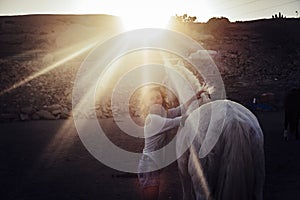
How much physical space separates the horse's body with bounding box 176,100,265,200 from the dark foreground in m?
3.43

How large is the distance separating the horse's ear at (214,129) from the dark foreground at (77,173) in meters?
3.49

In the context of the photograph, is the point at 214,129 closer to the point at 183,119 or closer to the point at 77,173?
the point at 183,119

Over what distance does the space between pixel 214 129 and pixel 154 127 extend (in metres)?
1.41

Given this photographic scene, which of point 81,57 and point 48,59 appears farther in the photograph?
point 81,57

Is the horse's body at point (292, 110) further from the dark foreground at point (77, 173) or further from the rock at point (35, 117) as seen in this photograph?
the rock at point (35, 117)

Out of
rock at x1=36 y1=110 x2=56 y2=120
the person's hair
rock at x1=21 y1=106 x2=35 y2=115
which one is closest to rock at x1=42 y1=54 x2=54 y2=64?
rock at x1=21 y1=106 x2=35 y2=115

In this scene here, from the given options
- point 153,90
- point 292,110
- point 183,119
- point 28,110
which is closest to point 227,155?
point 183,119

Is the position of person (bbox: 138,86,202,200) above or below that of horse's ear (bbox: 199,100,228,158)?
below

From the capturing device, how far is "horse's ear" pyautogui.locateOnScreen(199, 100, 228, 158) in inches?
103

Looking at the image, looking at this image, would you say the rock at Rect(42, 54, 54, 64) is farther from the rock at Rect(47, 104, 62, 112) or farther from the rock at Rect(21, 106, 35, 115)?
the rock at Rect(21, 106, 35, 115)

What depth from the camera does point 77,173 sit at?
25.0 feet

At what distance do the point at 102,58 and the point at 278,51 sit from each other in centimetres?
1258

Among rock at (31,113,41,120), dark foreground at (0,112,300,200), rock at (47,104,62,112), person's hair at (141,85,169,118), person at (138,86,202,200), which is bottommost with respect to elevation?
rock at (31,113,41,120)

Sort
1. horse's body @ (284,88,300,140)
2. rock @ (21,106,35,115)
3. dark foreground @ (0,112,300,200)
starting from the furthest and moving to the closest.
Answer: rock @ (21,106,35,115) < horse's body @ (284,88,300,140) < dark foreground @ (0,112,300,200)
